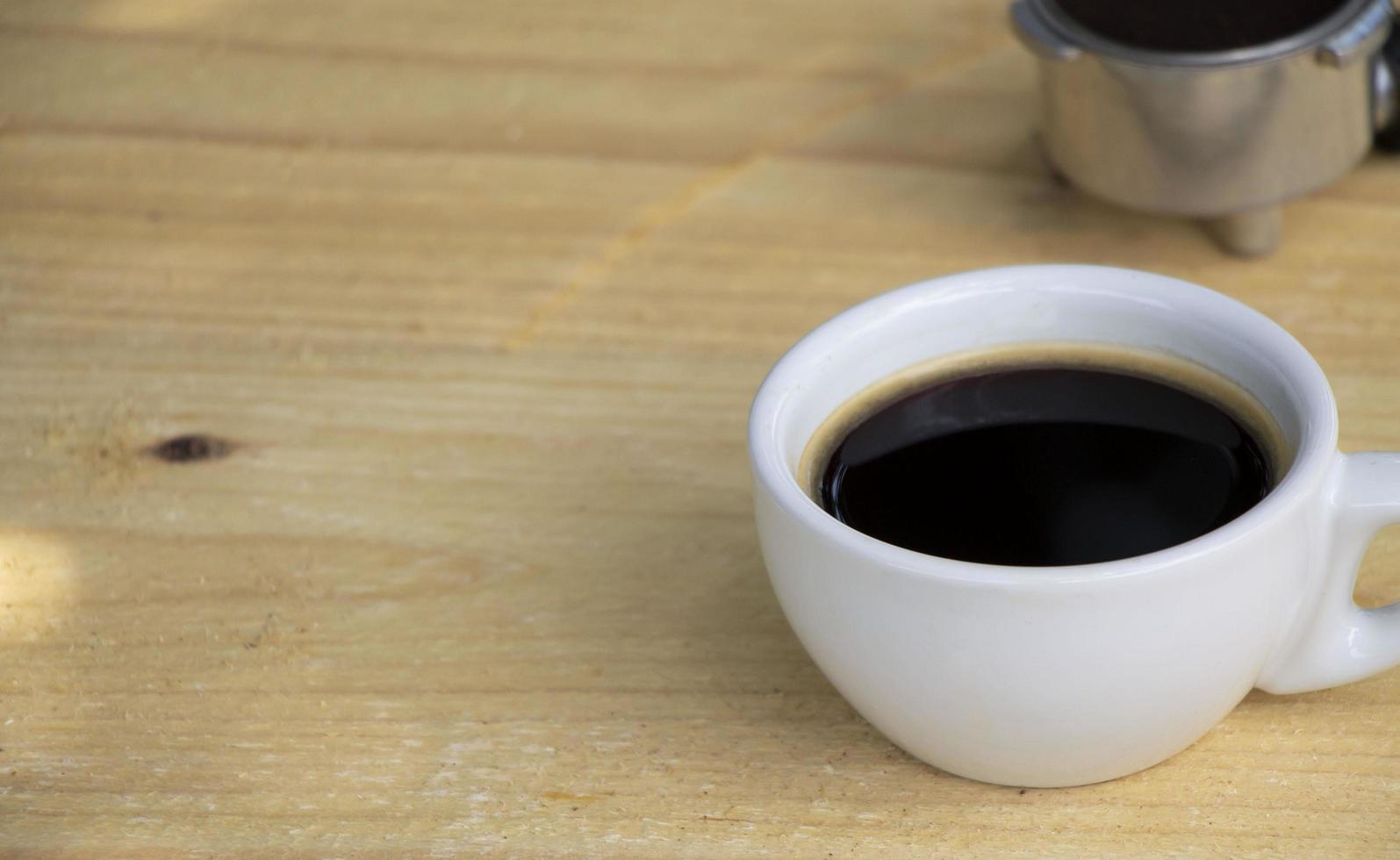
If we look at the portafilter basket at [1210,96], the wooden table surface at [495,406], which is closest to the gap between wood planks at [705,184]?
the wooden table surface at [495,406]

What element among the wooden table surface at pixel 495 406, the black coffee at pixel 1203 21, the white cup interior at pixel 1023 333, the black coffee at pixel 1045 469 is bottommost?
the wooden table surface at pixel 495 406

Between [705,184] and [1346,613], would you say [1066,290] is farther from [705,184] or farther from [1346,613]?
[705,184]

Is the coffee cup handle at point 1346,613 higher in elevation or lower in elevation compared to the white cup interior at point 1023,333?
lower

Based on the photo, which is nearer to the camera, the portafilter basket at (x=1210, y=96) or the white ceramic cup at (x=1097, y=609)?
the white ceramic cup at (x=1097, y=609)

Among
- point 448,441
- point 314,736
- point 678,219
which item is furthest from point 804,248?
point 314,736

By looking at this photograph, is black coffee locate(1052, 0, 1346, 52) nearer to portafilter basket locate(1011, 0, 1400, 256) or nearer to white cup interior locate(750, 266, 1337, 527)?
portafilter basket locate(1011, 0, 1400, 256)

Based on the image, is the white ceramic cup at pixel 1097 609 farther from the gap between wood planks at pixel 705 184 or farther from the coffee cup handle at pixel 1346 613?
the gap between wood planks at pixel 705 184
